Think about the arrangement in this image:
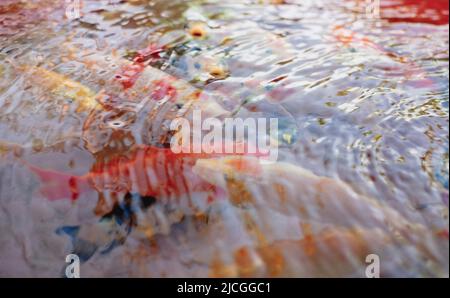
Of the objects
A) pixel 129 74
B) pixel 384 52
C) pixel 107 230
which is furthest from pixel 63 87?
pixel 384 52

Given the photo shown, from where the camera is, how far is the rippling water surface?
131cm

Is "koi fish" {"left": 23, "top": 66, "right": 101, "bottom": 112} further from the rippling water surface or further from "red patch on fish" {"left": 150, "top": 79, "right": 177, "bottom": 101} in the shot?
"red patch on fish" {"left": 150, "top": 79, "right": 177, "bottom": 101}

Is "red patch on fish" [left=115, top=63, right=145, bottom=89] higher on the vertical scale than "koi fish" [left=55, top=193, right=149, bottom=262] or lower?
higher

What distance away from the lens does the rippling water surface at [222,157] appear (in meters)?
1.31

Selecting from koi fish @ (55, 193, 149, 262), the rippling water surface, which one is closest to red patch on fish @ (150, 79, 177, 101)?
the rippling water surface

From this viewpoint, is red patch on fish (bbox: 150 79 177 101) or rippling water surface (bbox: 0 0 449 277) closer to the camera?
rippling water surface (bbox: 0 0 449 277)

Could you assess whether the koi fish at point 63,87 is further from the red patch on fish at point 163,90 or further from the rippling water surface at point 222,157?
the red patch on fish at point 163,90

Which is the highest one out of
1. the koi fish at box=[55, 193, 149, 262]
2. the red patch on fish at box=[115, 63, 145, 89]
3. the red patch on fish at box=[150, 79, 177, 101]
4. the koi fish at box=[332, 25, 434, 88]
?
the red patch on fish at box=[115, 63, 145, 89]

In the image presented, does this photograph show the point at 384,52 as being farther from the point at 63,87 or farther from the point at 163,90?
the point at 63,87

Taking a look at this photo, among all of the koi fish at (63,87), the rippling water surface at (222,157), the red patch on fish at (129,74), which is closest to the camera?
the rippling water surface at (222,157)

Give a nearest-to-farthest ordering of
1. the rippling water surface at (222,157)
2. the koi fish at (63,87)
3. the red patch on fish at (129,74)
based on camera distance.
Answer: the rippling water surface at (222,157), the koi fish at (63,87), the red patch on fish at (129,74)

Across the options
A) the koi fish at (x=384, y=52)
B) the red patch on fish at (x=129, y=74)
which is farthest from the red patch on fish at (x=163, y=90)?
the koi fish at (x=384, y=52)
